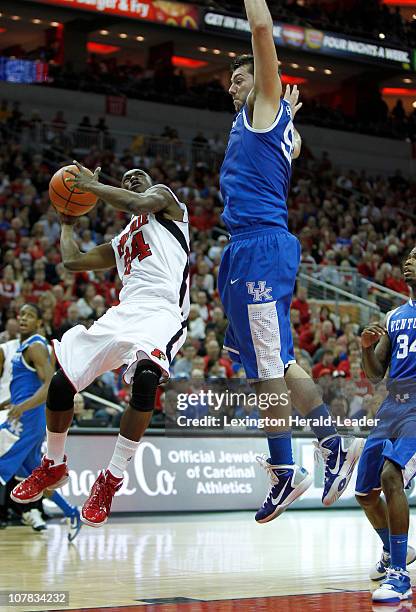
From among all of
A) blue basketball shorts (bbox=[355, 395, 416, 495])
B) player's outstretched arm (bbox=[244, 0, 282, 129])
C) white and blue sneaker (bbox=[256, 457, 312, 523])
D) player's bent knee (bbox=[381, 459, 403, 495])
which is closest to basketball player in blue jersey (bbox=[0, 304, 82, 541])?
blue basketball shorts (bbox=[355, 395, 416, 495])

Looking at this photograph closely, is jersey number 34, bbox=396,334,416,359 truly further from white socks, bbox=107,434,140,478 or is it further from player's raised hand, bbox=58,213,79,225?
player's raised hand, bbox=58,213,79,225

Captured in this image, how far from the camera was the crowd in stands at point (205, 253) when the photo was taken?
13794 mm

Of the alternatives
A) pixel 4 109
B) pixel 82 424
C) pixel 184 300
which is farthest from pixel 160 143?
pixel 184 300

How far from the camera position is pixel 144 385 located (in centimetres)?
584

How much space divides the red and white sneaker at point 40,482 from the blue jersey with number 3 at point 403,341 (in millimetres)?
2232

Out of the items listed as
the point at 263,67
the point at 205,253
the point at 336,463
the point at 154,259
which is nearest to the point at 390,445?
the point at 336,463

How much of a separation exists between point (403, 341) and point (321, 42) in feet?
62.9

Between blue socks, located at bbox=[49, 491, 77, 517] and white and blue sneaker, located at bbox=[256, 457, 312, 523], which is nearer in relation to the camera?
white and blue sneaker, located at bbox=[256, 457, 312, 523]

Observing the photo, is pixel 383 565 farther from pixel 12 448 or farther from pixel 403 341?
pixel 12 448

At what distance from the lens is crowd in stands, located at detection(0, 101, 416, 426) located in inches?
543

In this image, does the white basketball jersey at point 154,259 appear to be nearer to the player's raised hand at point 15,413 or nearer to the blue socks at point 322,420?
the blue socks at point 322,420

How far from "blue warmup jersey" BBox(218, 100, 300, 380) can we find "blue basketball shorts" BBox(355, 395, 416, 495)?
1118 millimetres

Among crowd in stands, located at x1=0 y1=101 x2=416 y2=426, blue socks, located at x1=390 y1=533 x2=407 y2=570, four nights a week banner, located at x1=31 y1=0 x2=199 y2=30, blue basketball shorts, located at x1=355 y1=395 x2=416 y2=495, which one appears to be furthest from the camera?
four nights a week banner, located at x1=31 y1=0 x2=199 y2=30

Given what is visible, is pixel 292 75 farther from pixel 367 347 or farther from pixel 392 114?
pixel 367 347
